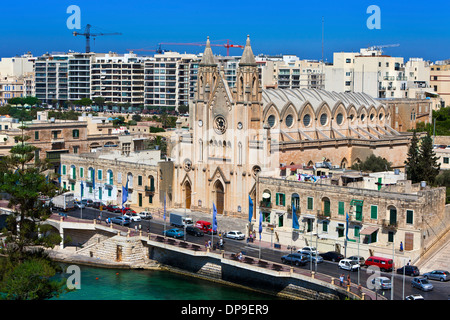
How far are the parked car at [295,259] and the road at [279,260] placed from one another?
0.42m

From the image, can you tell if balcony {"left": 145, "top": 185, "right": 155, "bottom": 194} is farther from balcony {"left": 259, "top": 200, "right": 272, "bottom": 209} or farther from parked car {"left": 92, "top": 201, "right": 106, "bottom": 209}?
balcony {"left": 259, "top": 200, "right": 272, "bottom": 209}

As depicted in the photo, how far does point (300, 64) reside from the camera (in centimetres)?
18988

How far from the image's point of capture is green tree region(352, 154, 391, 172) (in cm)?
8206

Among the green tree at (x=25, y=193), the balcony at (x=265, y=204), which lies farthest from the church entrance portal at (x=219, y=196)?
the green tree at (x=25, y=193)

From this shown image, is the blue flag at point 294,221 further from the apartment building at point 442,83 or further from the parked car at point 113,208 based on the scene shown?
the apartment building at point 442,83

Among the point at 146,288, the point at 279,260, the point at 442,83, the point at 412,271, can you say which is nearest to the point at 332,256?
the point at 279,260

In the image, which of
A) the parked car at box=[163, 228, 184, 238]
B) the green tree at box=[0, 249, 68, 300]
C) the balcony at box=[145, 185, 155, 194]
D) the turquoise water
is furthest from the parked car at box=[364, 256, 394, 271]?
the balcony at box=[145, 185, 155, 194]

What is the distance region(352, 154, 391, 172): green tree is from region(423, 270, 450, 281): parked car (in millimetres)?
26853

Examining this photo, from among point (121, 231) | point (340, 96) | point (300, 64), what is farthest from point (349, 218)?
point (300, 64)

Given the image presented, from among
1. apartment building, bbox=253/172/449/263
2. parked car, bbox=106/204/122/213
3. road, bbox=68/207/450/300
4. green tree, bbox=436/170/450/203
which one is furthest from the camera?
parked car, bbox=106/204/122/213

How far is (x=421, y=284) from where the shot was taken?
2057 inches

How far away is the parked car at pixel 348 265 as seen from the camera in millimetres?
56906
